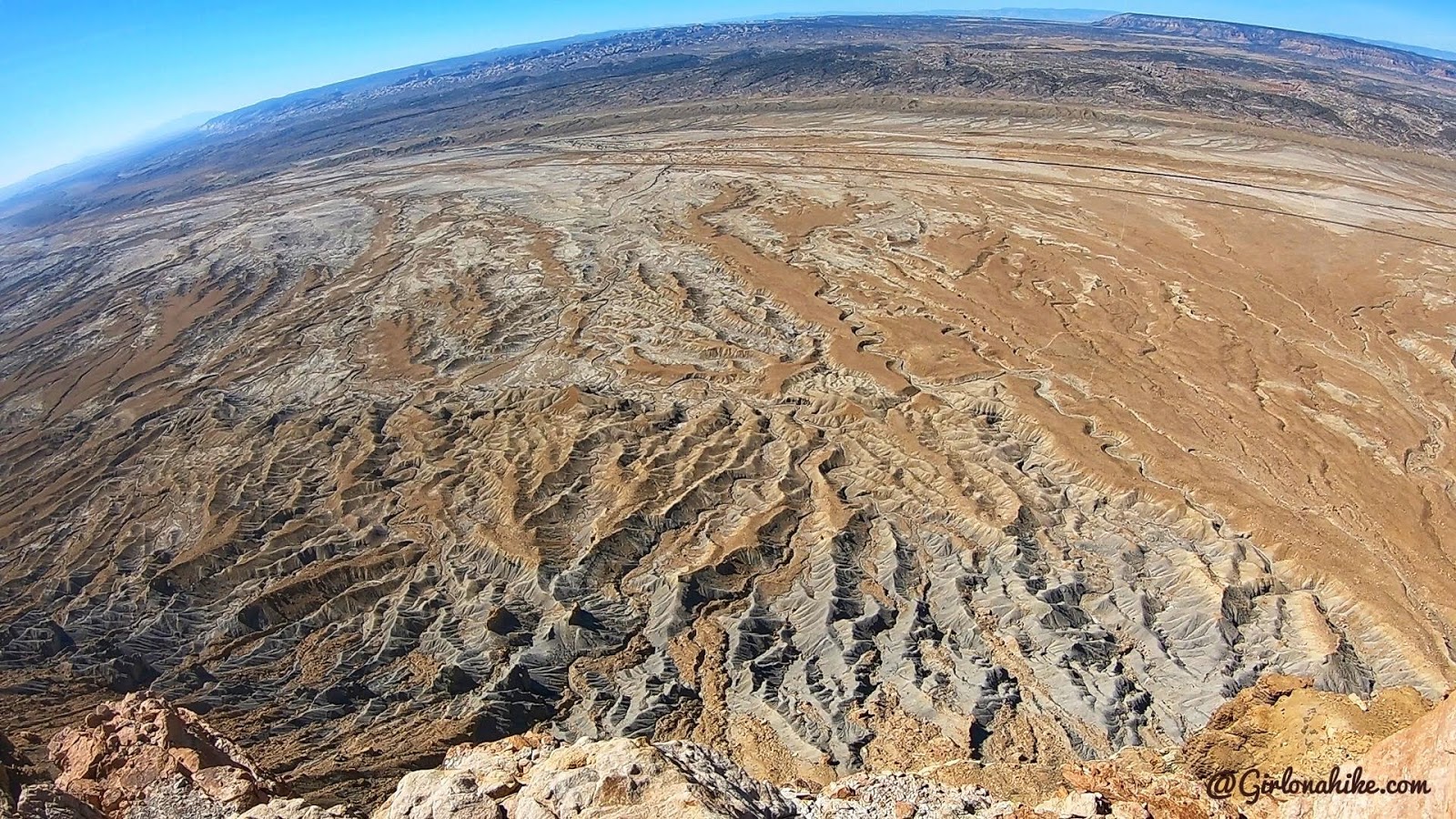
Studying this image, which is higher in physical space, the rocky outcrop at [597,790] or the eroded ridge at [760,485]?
the rocky outcrop at [597,790]

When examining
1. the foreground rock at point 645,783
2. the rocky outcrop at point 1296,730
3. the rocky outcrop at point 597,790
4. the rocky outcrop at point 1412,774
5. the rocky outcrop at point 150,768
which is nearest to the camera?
the rocky outcrop at point 1412,774

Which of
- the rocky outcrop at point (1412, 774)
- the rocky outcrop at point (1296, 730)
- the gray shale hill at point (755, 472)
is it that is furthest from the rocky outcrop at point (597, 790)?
the rocky outcrop at point (1296, 730)

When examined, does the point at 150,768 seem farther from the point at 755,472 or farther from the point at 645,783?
the point at 755,472

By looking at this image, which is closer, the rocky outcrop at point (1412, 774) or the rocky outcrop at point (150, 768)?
the rocky outcrop at point (1412, 774)

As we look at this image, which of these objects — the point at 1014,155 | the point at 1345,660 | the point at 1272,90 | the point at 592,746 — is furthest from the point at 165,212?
the point at 1272,90

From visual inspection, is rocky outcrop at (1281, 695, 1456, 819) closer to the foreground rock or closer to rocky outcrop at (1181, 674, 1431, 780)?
the foreground rock

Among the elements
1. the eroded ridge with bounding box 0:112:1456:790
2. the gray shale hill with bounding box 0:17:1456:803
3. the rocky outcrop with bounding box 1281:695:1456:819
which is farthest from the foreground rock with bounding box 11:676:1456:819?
the eroded ridge with bounding box 0:112:1456:790

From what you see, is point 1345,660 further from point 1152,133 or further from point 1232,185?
point 1152,133

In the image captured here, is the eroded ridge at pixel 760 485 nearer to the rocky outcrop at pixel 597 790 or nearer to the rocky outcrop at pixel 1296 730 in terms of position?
the rocky outcrop at pixel 1296 730
